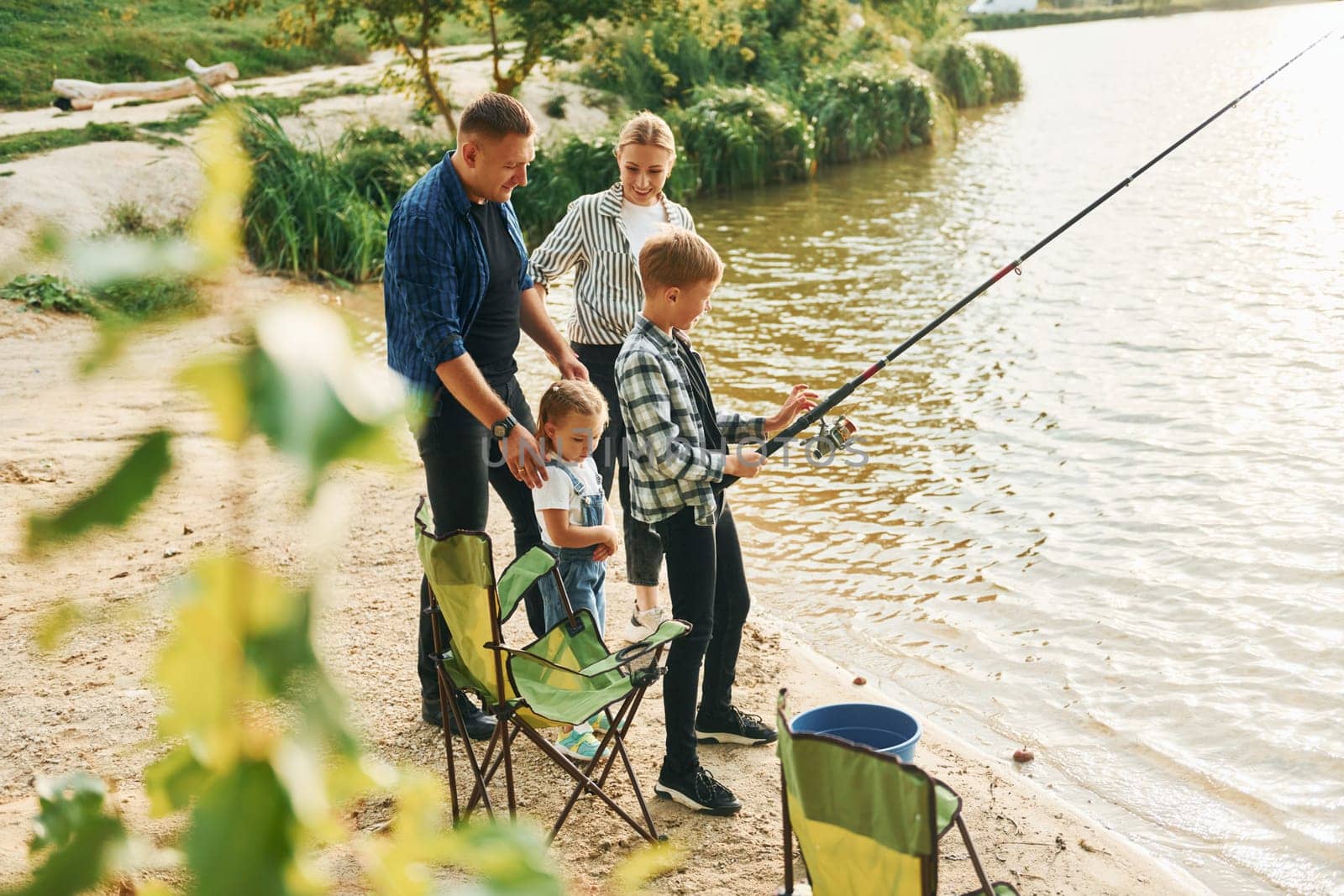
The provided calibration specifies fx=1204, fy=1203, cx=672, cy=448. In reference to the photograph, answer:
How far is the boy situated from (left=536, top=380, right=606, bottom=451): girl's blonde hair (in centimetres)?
30

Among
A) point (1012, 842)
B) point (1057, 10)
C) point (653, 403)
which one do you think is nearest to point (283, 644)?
point (653, 403)

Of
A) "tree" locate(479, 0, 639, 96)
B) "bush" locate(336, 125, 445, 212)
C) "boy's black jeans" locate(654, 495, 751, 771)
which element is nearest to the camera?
"boy's black jeans" locate(654, 495, 751, 771)

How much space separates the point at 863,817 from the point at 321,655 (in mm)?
1747

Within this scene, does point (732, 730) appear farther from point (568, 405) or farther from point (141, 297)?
point (141, 297)

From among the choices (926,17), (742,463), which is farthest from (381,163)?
(926,17)

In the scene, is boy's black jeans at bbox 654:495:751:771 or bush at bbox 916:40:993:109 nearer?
boy's black jeans at bbox 654:495:751:771

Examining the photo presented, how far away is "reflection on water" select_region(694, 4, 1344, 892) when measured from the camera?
13.8 feet

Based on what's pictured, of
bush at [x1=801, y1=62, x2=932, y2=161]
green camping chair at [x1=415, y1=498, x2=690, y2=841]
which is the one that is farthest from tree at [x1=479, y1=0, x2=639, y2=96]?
green camping chair at [x1=415, y1=498, x2=690, y2=841]

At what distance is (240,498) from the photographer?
20.8 inches

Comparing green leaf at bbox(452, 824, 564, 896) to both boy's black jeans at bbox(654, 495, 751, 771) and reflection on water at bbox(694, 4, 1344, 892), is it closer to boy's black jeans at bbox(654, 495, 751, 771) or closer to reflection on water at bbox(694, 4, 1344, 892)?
boy's black jeans at bbox(654, 495, 751, 771)

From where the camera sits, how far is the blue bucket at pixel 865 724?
3.29m

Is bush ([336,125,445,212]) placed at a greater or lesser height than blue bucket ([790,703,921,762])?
greater

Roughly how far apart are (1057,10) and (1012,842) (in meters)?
58.1

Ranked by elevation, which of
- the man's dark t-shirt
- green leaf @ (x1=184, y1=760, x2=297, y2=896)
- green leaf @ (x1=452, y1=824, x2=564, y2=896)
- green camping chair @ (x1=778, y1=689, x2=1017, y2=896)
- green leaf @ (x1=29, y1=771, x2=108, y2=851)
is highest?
green leaf @ (x1=184, y1=760, x2=297, y2=896)
